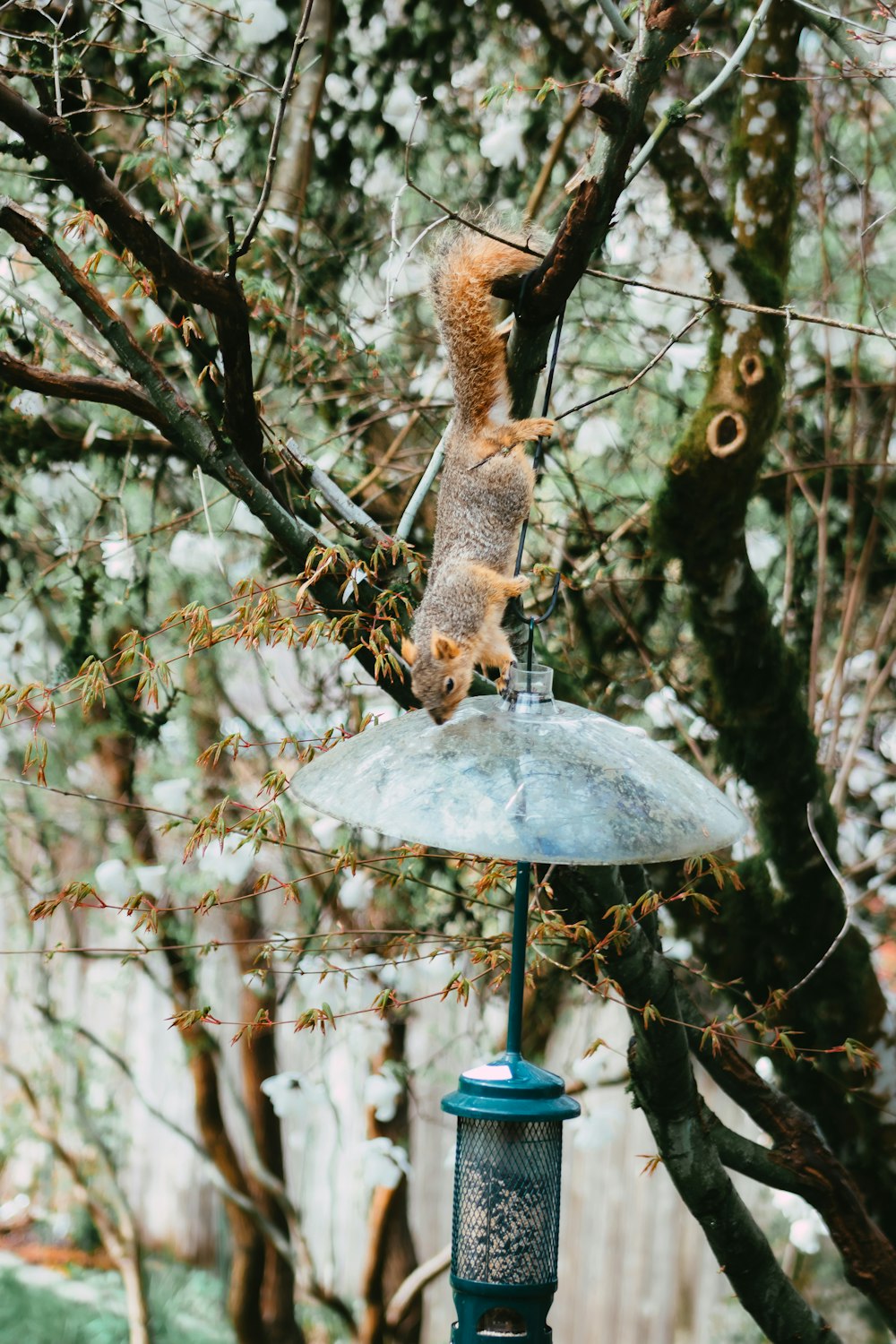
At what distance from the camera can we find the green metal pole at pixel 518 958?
→ 1.85 meters

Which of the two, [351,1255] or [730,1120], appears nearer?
[730,1120]

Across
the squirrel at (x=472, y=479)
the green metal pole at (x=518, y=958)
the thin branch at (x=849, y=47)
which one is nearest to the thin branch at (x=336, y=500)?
the squirrel at (x=472, y=479)

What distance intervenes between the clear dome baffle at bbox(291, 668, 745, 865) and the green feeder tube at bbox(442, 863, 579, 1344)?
0.94 feet

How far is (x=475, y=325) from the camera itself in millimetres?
2041

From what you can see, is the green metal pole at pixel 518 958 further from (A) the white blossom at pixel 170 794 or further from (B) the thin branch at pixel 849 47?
(A) the white blossom at pixel 170 794

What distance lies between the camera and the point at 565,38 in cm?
365

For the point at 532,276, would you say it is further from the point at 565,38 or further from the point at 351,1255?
the point at 351,1255

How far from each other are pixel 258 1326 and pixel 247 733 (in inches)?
102

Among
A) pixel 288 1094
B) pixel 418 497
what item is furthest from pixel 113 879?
pixel 418 497

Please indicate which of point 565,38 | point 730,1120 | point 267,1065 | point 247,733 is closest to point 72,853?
point 267,1065

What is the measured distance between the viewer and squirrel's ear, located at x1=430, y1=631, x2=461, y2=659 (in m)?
2.00

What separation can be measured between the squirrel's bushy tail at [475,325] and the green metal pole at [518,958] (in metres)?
0.72

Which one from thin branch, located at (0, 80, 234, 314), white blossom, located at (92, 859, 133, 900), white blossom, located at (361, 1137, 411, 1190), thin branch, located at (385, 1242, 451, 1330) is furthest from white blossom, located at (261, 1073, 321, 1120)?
thin branch, located at (0, 80, 234, 314)

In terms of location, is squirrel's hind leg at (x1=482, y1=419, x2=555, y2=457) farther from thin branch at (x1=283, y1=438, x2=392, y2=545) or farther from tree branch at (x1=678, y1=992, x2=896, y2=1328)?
tree branch at (x1=678, y1=992, x2=896, y2=1328)
